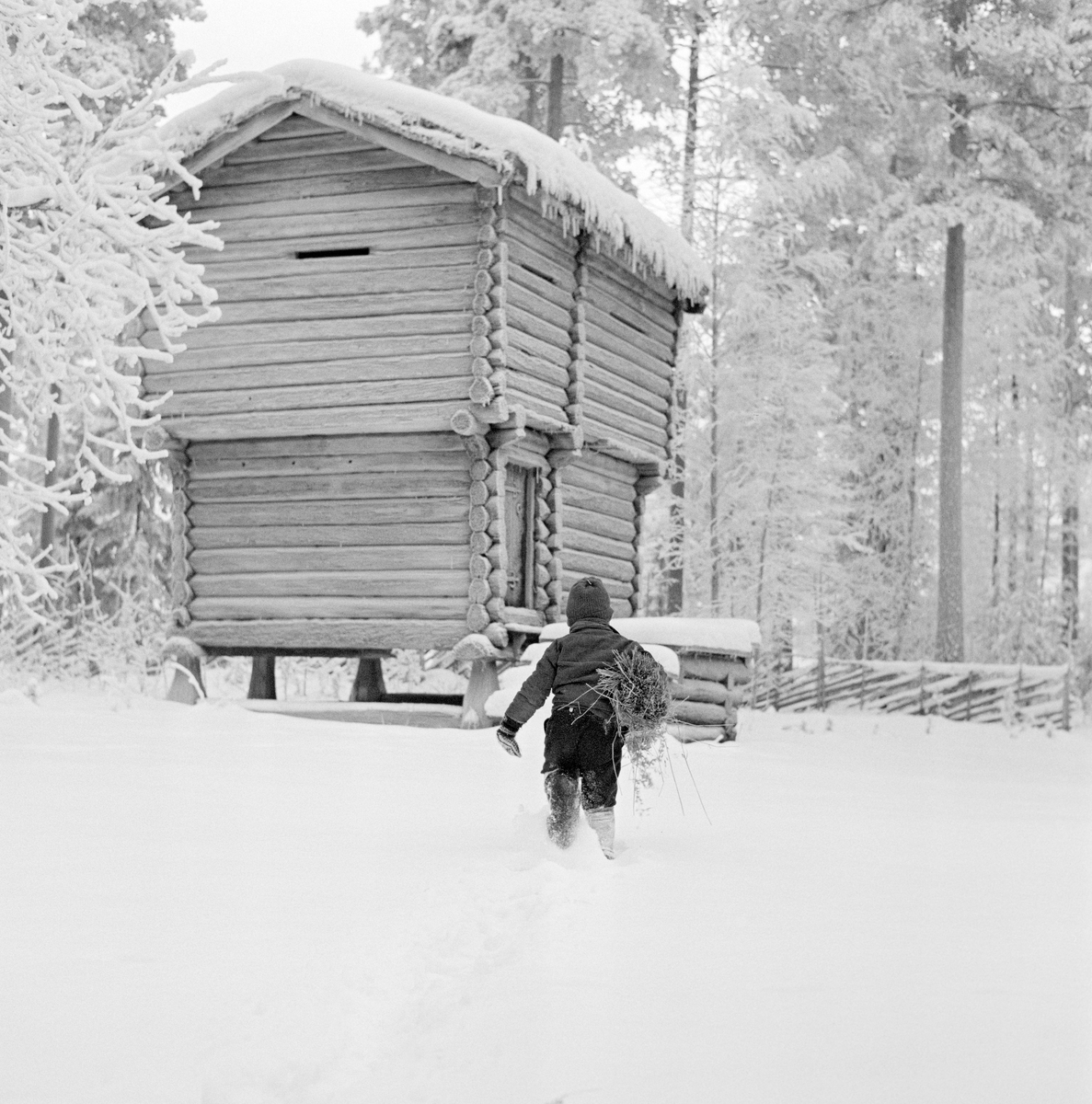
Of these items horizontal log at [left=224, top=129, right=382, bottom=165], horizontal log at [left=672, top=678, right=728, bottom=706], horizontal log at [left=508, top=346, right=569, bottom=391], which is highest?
horizontal log at [left=224, top=129, right=382, bottom=165]

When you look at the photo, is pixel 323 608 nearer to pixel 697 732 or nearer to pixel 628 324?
pixel 697 732

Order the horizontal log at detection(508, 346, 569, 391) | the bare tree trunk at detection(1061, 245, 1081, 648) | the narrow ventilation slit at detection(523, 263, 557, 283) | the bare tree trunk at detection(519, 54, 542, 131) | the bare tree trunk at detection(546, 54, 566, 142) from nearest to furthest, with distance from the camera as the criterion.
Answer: the horizontal log at detection(508, 346, 569, 391), the narrow ventilation slit at detection(523, 263, 557, 283), the bare tree trunk at detection(546, 54, 566, 142), the bare tree trunk at detection(519, 54, 542, 131), the bare tree trunk at detection(1061, 245, 1081, 648)

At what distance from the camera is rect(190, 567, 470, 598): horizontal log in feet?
50.4

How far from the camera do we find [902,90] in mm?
22484

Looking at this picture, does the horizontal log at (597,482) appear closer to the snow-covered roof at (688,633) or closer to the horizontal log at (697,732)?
the snow-covered roof at (688,633)

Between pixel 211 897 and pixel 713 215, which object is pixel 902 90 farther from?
pixel 211 897

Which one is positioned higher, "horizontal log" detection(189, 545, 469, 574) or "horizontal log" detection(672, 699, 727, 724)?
"horizontal log" detection(189, 545, 469, 574)

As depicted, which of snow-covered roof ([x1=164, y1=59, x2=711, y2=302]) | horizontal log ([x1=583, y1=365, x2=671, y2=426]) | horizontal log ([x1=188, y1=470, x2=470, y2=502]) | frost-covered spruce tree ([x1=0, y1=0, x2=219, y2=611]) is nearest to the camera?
frost-covered spruce tree ([x1=0, y1=0, x2=219, y2=611])

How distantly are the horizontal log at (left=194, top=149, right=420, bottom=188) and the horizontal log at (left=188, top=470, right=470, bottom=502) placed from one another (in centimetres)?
330

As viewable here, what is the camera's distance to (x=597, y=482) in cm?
1839

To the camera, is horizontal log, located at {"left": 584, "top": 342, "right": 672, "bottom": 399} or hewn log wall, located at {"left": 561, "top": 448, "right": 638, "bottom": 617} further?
hewn log wall, located at {"left": 561, "top": 448, "right": 638, "bottom": 617}

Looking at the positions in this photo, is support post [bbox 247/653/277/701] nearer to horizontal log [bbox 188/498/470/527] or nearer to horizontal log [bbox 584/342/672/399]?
horizontal log [bbox 188/498/470/527]

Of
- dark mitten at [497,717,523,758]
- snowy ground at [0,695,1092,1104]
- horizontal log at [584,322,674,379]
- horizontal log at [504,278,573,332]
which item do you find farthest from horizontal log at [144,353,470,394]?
dark mitten at [497,717,523,758]

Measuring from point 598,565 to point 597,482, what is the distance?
1.06 m
